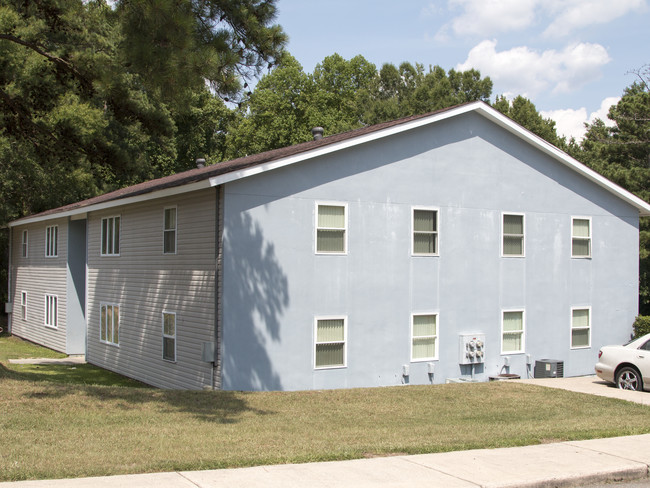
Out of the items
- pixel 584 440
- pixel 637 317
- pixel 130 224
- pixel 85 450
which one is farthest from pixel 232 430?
pixel 637 317

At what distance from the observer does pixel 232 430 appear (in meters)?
10.3

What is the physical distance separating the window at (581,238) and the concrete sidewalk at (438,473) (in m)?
12.0

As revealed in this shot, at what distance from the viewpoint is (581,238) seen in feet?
68.7

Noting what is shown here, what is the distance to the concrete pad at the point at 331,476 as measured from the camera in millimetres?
7332

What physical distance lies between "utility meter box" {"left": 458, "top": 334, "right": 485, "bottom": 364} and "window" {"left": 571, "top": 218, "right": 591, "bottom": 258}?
4381mm

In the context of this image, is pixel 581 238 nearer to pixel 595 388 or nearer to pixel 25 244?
pixel 595 388

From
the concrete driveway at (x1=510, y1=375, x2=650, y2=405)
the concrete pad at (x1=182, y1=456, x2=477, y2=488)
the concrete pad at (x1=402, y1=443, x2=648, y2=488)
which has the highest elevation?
the concrete pad at (x1=182, y1=456, x2=477, y2=488)

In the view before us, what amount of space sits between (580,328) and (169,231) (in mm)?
11871

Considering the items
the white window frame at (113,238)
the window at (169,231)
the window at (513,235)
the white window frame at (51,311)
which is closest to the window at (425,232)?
the window at (513,235)

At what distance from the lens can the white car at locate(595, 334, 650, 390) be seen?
16125mm

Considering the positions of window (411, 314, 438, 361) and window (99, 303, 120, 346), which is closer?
window (411, 314, 438, 361)


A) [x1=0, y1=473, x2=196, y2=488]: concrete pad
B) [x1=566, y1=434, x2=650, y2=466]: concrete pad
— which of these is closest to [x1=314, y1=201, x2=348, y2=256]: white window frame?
[x1=566, y1=434, x2=650, y2=466]: concrete pad

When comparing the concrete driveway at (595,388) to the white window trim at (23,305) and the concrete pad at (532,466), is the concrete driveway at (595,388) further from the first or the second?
the white window trim at (23,305)

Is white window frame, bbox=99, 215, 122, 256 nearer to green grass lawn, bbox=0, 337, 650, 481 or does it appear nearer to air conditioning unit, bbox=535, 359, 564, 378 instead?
green grass lawn, bbox=0, 337, 650, 481
